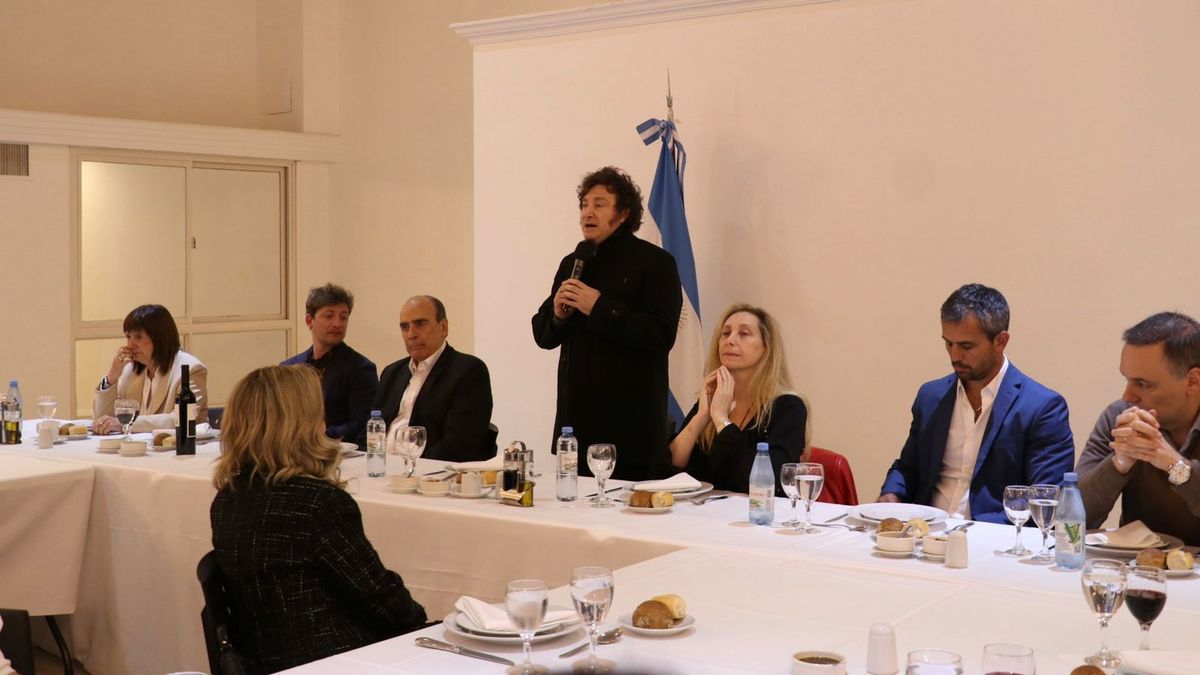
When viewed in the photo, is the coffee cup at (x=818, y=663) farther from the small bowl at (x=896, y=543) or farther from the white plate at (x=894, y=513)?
the white plate at (x=894, y=513)

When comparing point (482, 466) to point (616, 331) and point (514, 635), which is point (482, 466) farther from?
point (514, 635)

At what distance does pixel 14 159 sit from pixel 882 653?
7.08 meters

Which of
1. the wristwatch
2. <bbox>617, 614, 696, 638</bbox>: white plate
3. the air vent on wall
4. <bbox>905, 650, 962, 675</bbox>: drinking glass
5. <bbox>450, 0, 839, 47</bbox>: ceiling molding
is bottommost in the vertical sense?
<bbox>617, 614, 696, 638</bbox>: white plate

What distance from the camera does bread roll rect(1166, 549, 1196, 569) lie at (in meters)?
2.44

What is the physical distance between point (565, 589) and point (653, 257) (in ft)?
6.34

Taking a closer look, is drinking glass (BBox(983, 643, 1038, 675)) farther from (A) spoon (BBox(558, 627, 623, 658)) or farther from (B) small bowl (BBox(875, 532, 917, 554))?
(B) small bowl (BBox(875, 532, 917, 554))

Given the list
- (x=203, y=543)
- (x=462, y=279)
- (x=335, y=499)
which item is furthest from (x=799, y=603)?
(x=462, y=279)

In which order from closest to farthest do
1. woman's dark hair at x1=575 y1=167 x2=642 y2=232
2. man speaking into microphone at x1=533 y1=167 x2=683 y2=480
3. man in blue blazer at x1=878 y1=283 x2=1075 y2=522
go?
man in blue blazer at x1=878 y1=283 x2=1075 y2=522, man speaking into microphone at x1=533 y1=167 x2=683 y2=480, woman's dark hair at x1=575 y1=167 x2=642 y2=232

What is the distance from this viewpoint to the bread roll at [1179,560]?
2441mm

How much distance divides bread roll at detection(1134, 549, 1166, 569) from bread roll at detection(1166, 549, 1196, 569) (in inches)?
0.6

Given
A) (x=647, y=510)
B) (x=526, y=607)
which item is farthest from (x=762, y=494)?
(x=526, y=607)

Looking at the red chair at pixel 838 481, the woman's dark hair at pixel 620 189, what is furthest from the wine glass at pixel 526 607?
the woman's dark hair at pixel 620 189

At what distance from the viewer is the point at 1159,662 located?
5.73 ft

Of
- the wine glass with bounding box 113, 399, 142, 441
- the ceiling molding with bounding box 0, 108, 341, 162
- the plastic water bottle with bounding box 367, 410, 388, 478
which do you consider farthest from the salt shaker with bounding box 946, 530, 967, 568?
the ceiling molding with bounding box 0, 108, 341, 162
